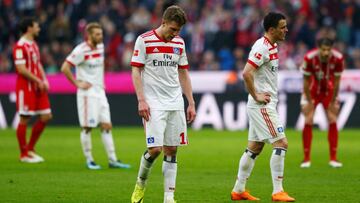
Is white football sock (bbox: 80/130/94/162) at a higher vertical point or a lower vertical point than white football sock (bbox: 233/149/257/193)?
lower

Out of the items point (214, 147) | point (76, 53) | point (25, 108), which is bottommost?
point (214, 147)

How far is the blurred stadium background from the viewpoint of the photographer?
13.2 m

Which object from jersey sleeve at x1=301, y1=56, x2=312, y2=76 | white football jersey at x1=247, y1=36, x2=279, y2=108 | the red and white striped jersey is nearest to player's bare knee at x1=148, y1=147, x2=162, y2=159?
white football jersey at x1=247, y1=36, x2=279, y2=108

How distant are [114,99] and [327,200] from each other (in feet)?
50.5

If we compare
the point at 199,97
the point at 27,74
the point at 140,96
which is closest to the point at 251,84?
the point at 140,96

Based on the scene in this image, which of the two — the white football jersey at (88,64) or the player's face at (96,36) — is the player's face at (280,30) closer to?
the player's face at (96,36)

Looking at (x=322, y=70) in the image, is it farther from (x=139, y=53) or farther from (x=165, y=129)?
(x=139, y=53)

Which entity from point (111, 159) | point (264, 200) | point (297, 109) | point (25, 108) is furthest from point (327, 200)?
point (297, 109)

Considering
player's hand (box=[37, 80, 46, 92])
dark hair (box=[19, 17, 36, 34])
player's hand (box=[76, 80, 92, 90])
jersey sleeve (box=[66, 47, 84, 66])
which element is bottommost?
player's hand (box=[37, 80, 46, 92])

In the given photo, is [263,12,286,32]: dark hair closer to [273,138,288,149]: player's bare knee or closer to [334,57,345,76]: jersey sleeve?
[273,138,288,149]: player's bare knee

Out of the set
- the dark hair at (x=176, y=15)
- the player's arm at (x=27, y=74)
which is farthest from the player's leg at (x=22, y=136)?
the dark hair at (x=176, y=15)

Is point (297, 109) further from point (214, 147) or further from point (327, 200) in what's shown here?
point (327, 200)

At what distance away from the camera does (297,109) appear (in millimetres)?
25047

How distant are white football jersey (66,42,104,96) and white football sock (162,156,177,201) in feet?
18.4
